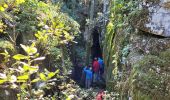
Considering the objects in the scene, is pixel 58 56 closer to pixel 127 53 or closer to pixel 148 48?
pixel 127 53

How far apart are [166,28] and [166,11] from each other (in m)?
0.33

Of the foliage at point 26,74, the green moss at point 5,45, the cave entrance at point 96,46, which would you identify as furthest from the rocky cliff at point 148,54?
the cave entrance at point 96,46

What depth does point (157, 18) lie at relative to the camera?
6.28 m

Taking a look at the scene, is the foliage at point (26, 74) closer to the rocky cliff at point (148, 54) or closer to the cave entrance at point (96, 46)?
the rocky cliff at point (148, 54)

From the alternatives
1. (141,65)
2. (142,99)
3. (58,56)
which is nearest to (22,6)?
(58,56)

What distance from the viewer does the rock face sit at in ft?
20.2

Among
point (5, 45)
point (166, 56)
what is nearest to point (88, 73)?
point (5, 45)

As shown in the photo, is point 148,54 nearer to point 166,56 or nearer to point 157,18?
point 166,56

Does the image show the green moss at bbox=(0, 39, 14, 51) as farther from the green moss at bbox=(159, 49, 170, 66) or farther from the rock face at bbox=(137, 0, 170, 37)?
the green moss at bbox=(159, 49, 170, 66)

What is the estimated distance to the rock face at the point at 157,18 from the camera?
617 centimetres

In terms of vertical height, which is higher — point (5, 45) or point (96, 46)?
point (5, 45)

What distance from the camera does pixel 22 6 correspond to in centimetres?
899

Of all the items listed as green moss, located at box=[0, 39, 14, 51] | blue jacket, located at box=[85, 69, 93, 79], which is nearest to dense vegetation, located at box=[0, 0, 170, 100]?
green moss, located at box=[0, 39, 14, 51]

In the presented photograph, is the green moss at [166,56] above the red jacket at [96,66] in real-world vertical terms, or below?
above
